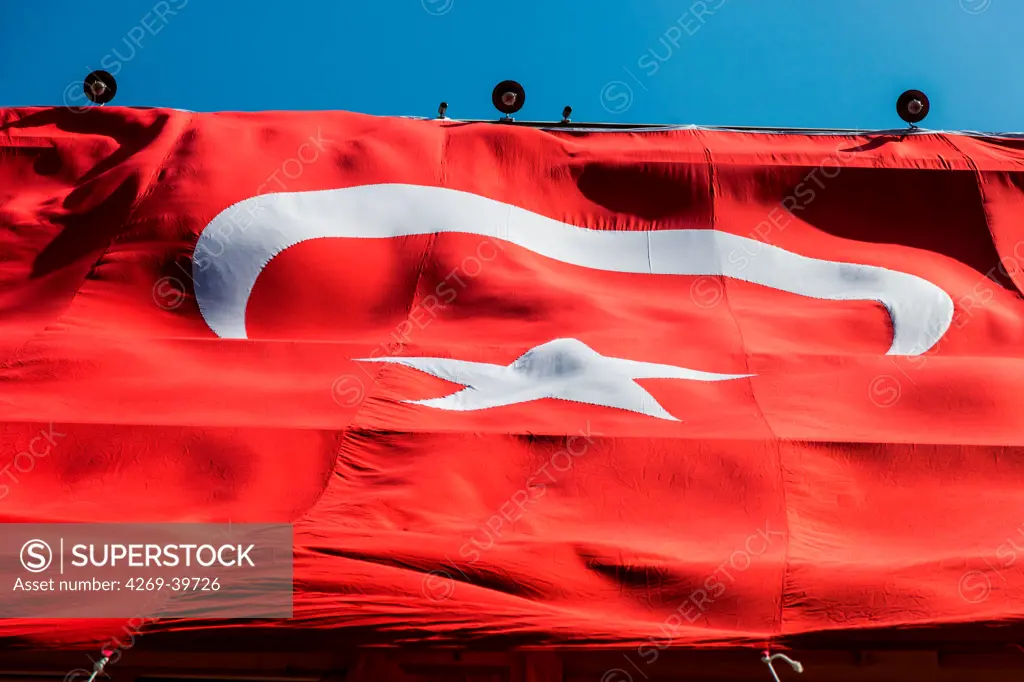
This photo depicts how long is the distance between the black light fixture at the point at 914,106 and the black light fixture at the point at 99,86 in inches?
204

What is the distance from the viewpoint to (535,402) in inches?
160

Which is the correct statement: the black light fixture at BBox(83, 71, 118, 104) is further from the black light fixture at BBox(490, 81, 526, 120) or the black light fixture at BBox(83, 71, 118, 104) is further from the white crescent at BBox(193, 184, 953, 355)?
the black light fixture at BBox(490, 81, 526, 120)

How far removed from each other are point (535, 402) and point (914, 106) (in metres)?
3.89

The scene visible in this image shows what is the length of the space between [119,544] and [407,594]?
3.02 feet

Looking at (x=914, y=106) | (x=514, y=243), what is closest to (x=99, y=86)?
(x=514, y=243)

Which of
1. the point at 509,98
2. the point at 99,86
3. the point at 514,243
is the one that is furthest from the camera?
the point at 509,98

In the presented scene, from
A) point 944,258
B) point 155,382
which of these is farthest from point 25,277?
point 944,258

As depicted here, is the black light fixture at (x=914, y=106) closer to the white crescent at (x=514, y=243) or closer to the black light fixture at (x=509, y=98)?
the white crescent at (x=514, y=243)

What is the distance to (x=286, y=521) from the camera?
318 centimetres

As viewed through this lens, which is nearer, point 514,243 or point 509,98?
point 514,243

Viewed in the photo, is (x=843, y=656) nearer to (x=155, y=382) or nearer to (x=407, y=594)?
(x=407, y=594)

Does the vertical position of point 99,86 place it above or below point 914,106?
above

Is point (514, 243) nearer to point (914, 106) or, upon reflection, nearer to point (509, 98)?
point (509, 98)

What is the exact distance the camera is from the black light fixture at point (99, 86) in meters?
6.21
